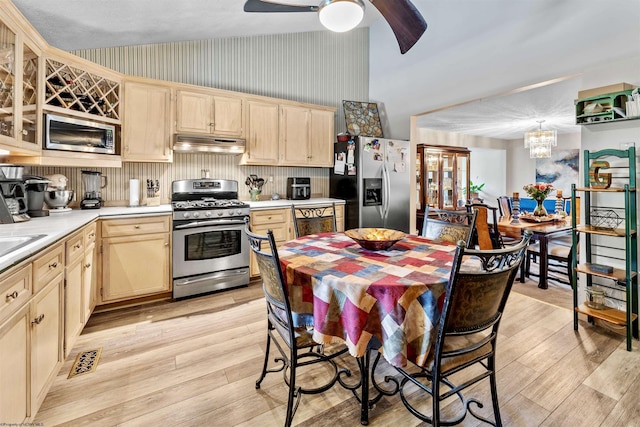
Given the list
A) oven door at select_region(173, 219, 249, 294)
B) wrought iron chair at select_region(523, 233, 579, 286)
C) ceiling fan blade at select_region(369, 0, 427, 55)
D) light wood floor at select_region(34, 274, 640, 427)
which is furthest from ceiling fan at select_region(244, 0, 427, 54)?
wrought iron chair at select_region(523, 233, 579, 286)

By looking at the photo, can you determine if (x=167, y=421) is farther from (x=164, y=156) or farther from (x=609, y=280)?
(x=609, y=280)

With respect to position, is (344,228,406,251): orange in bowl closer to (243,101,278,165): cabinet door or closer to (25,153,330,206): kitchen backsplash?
(243,101,278,165): cabinet door

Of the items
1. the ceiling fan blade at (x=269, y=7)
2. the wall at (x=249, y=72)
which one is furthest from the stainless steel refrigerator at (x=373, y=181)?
the ceiling fan blade at (x=269, y=7)

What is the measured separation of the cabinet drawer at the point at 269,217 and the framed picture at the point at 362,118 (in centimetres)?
174

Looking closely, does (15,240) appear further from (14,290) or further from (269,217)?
(269,217)

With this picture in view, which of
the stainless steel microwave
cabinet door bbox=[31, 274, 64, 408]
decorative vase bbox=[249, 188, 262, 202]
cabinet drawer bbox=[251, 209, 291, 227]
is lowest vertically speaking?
cabinet door bbox=[31, 274, 64, 408]

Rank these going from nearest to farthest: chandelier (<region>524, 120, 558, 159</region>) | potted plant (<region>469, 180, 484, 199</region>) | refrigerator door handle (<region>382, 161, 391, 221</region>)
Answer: refrigerator door handle (<region>382, 161, 391, 221</region>) < chandelier (<region>524, 120, 558, 159</region>) < potted plant (<region>469, 180, 484, 199</region>)

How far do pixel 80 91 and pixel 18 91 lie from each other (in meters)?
0.74

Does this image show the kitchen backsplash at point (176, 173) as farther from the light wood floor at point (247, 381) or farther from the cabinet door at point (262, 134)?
the light wood floor at point (247, 381)

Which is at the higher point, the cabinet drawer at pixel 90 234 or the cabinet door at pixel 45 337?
the cabinet drawer at pixel 90 234

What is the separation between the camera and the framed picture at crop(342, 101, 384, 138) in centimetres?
472

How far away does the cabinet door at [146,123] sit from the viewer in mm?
3131

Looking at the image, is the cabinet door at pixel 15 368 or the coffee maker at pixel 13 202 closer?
the cabinet door at pixel 15 368

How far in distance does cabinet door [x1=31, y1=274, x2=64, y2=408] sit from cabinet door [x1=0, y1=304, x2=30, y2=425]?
0.08 meters
